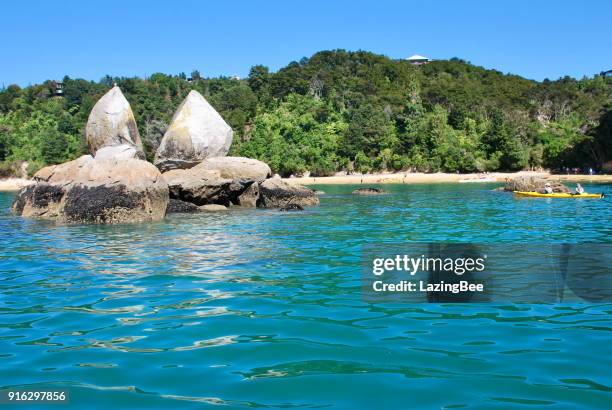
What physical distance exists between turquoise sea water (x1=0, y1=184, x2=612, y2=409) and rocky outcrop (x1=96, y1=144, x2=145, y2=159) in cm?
1192

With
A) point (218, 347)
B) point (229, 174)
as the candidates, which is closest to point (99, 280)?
point (218, 347)

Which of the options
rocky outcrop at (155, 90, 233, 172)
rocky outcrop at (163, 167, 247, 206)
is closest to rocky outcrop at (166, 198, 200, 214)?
rocky outcrop at (163, 167, 247, 206)

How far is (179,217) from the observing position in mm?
20781

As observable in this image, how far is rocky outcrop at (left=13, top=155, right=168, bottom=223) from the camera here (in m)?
19.1

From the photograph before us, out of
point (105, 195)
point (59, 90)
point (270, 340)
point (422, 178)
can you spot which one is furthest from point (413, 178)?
point (59, 90)

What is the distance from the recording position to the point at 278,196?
25.8 meters

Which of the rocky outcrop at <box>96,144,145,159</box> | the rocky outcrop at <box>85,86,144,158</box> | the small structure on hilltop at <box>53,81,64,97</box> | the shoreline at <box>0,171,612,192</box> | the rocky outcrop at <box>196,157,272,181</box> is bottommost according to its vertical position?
the shoreline at <box>0,171,612,192</box>

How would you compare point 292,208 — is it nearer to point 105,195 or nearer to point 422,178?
point 105,195

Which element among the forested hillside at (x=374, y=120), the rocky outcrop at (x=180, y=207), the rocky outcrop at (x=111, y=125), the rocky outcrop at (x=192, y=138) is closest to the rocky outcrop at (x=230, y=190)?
the rocky outcrop at (x=180, y=207)

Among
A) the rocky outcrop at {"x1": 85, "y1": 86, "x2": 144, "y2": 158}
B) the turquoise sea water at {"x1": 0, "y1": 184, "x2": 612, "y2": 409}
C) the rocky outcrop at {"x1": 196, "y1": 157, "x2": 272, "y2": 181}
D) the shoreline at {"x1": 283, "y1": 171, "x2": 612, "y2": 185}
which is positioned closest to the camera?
the turquoise sea water at {"x1": 0, "y1": 184, "x2": 612, "y2": 409}

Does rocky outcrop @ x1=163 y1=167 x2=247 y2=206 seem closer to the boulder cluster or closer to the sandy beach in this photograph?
the boulder cluster

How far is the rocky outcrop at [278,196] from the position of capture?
25.7m

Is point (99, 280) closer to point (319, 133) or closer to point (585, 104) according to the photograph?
point (319, 133)

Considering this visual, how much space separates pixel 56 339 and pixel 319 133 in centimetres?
6602
